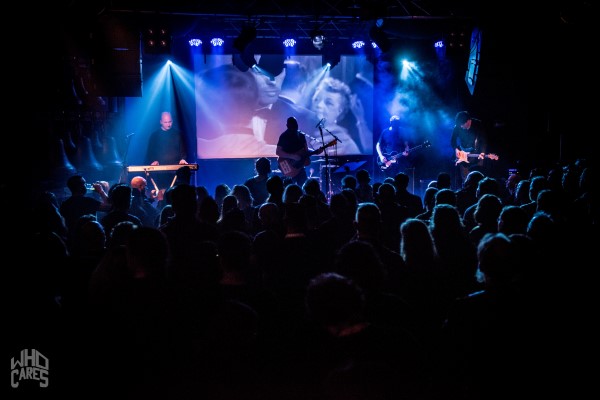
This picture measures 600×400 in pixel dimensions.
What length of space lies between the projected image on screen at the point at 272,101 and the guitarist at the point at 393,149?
4.55 feet

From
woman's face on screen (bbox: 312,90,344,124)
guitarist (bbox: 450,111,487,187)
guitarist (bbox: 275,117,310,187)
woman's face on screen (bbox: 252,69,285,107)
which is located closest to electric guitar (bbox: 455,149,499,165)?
guitarist (bbox: 450,111,487,187)

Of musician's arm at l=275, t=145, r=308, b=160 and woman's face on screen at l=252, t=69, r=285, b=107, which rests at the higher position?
woman's face on screen at l=252, t=69, r=285, b=107

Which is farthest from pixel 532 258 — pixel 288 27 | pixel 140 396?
pixel 288 27

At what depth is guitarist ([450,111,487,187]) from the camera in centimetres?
1105

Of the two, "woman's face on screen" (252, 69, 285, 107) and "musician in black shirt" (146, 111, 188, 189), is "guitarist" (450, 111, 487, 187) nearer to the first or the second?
"woman's face on screen" (252, 69, 285, 107)

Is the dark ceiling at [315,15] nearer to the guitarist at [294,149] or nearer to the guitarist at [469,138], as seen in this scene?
the guitarist at [469,138]

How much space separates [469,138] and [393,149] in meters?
1.84

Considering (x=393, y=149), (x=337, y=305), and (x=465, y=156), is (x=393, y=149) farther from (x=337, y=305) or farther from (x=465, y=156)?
(x=337, y=305)

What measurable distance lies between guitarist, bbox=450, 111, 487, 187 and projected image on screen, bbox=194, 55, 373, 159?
3198 mm

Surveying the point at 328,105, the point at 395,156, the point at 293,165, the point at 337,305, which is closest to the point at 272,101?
the point at 328,105

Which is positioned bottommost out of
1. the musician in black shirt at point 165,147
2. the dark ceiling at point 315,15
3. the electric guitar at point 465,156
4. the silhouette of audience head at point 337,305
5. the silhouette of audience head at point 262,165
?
the silhouette of audience head at point 337,305

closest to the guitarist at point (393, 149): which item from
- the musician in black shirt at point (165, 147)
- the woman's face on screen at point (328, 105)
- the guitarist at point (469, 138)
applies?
the guitarist at point (469, 138)

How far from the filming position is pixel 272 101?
1363 cm

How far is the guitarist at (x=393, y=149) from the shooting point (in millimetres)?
12281
